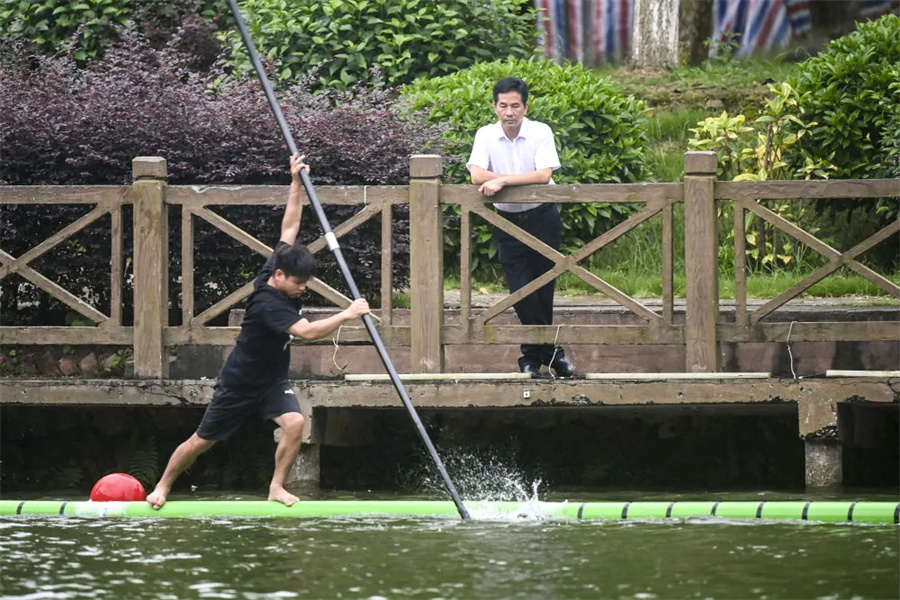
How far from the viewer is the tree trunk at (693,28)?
62.0 feet

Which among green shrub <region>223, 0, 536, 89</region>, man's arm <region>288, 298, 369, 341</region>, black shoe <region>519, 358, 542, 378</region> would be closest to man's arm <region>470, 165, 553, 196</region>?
black shoe <region>519, 358, 542, 378</region>

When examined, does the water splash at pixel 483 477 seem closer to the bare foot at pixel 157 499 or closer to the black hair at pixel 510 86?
the bare foot at pixel 157 499

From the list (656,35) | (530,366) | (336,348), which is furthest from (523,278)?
(656,35)

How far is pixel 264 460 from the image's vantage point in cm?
1108

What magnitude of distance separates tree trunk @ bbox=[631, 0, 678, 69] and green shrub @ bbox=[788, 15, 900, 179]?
410 centimetres

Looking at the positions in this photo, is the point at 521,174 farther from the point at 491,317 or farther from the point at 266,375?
the point at 266,375

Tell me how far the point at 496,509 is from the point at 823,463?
6.86 ft

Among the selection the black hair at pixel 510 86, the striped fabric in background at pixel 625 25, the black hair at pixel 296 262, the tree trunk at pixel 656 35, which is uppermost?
the striped fabric in background at pixel 625 25

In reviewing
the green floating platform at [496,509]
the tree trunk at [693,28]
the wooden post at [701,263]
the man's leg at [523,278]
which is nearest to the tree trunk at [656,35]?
the tree trunk at [693,28]

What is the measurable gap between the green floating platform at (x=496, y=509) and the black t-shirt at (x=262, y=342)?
695 millimetres

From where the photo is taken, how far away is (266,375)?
9008 mm

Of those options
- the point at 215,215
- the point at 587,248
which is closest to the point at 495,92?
the point at 587,248

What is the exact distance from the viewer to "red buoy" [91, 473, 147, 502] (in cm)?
927

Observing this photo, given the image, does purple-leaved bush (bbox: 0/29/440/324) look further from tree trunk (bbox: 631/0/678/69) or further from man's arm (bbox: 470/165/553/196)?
tree trunk (bbox: 631/0/678/69)
